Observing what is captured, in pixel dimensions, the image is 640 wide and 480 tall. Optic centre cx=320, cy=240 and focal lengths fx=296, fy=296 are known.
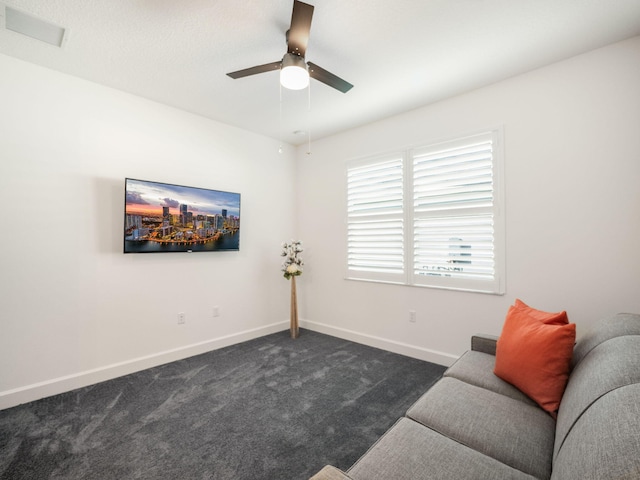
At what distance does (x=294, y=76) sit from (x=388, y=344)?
3.04 metres

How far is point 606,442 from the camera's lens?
2.64ft

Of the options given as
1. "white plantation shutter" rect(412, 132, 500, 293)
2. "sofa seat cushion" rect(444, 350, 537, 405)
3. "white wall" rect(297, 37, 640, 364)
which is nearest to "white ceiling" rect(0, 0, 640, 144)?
"white wall" rect(297, 37, 640, 364)

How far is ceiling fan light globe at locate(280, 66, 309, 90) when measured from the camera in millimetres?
1959

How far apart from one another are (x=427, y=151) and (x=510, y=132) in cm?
79

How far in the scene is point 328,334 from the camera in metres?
4.26

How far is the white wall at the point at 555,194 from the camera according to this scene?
89.8 inches

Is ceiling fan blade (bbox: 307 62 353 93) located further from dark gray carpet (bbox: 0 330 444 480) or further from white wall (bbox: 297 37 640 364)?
dark gray carpet (bbox: 0 330 444 480)

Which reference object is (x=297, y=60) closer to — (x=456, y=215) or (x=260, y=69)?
(x=260, y=69)

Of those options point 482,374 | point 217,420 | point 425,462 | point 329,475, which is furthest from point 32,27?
point 482,374

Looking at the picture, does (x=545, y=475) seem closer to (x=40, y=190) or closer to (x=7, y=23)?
(x=40, y=190)

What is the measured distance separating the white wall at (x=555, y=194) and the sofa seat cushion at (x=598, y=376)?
1.22 metres

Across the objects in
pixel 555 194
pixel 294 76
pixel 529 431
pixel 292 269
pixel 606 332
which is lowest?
pixel 529 431

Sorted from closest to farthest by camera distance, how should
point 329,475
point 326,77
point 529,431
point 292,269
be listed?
point 329,475 < point 529,431 < point 326,77 < point 292,269

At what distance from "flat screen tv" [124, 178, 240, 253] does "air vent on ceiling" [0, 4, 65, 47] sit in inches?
46.3
